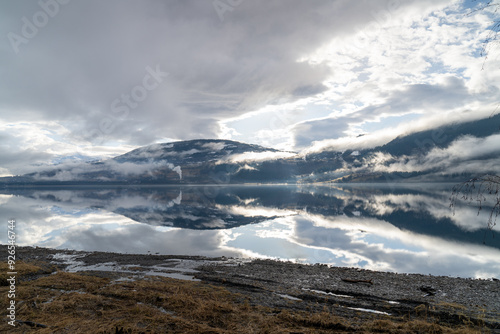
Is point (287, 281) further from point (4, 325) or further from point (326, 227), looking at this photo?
point (326, 227)

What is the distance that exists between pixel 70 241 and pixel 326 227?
139 ft

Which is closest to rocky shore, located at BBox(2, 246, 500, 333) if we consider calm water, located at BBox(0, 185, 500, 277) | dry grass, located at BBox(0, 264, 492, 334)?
dry grass, located at BBox(0, 264, 492, 334)

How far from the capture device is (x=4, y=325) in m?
9.46

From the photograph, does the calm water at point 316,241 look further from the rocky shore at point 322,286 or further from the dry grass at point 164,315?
the dry grass at point 164,315

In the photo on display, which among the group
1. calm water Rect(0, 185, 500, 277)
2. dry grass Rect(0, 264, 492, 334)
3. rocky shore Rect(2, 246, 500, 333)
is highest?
dry grass Rect(0, 264, 492, 334)

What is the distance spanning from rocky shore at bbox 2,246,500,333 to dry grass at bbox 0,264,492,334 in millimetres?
1101

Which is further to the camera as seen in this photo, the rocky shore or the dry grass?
the rocky shore

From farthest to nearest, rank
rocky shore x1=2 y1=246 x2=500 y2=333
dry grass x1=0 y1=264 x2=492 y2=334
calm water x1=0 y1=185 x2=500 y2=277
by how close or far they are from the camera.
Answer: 1. calm water x1=0 y1=185 x2=500 y2=277
2. rocky shore x1=2 y1=246 x2=500 y2=333
3. dry grass x1=0 y1=264 x2=492 y2=334

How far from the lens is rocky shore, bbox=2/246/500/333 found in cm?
1215

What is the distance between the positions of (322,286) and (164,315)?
10.4m

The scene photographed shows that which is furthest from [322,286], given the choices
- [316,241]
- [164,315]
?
[316,241]

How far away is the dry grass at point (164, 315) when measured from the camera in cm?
955

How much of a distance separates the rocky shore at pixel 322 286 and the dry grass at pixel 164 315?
1.10m

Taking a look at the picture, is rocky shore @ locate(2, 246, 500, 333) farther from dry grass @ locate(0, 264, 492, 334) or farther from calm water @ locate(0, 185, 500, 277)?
calm water @ locate(0, 185, 500, 277)
